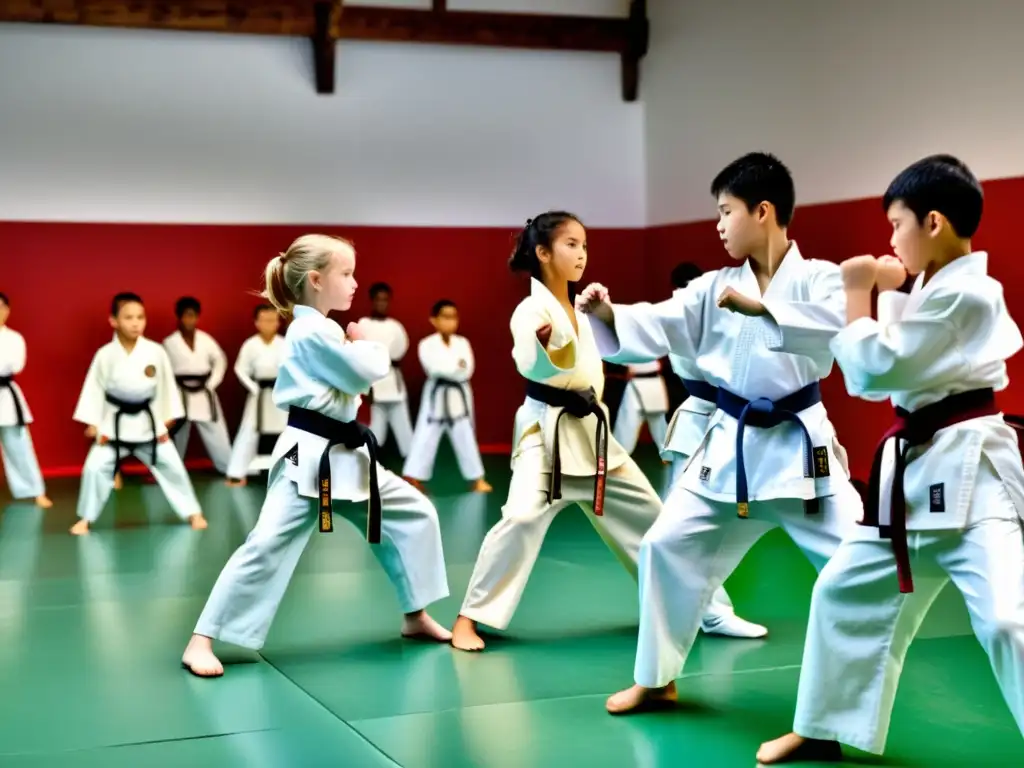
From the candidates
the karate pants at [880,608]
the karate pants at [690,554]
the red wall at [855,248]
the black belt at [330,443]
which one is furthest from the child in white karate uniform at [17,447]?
the karate pants at [880,608]

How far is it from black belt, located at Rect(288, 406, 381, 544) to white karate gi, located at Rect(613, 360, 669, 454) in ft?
15.4

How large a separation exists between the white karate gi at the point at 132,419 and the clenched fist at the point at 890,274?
4633 millimetres

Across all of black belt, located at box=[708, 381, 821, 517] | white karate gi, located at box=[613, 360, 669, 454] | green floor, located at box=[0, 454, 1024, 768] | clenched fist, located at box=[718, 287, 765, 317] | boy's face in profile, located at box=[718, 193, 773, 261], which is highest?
boy's face in profile, located at box=[718, 193, 773, 261]

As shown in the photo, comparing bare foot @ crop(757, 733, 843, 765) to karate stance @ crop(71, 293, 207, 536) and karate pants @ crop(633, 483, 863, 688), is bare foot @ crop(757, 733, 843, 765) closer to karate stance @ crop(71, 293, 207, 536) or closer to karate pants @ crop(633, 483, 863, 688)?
karate pants @ crop(633, 483, 863, 688)

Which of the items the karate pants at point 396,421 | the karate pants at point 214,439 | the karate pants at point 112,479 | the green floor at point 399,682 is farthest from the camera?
the karate pants at point 396,421

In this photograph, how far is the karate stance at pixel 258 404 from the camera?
840cm

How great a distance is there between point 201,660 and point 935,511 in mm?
2144

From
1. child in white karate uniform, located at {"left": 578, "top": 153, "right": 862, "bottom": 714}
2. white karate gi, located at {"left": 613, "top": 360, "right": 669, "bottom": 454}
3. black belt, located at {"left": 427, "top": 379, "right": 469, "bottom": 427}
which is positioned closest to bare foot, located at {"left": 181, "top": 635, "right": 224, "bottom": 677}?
child in white karate uniform, located at {"left": 578, "top": 153, "right": 862, "bottom": 714}

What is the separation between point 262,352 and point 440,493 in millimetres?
1814

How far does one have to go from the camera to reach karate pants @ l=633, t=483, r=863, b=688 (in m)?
3.16

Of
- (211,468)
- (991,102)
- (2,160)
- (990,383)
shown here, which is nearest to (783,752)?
(990,383)

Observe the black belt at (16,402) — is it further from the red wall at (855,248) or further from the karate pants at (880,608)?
the karate pants at (880,608)

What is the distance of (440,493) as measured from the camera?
25.6 feet

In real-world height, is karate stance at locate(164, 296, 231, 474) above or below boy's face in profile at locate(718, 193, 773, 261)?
below
